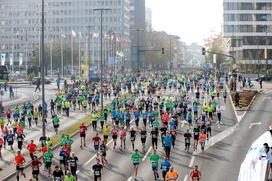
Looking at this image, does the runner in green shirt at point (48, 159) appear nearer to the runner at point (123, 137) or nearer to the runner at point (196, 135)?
the runner at point (123, 137)

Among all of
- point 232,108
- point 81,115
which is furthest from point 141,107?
point 232,108

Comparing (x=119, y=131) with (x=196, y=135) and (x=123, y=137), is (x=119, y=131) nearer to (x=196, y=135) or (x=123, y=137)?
(x=123, y=137)

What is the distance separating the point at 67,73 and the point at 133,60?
51.4m

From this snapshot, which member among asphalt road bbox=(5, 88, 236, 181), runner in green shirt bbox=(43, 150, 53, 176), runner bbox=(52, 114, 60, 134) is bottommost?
asphalt road bbox=(5, 88, 236, 181)

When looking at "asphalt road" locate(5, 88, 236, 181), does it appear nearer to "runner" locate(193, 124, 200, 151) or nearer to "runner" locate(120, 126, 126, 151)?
"runner" locate(120, 126, 126, 151)

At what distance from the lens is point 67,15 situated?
573ft

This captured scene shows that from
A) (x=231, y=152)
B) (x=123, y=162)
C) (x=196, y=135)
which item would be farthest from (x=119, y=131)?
(x=231, y=152)

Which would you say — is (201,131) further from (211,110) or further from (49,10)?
(49,10)

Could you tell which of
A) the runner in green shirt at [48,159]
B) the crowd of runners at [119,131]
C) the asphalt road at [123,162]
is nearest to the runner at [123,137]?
the crowd of runners at [119,131]

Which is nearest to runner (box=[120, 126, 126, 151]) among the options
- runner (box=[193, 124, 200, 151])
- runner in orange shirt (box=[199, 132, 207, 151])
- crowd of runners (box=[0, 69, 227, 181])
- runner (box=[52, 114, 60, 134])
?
crowd of runners (box=[0, 69, 227, 181])

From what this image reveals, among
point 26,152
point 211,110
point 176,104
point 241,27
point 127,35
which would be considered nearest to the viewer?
point 26,152

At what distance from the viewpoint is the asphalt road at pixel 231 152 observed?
25.5 metres

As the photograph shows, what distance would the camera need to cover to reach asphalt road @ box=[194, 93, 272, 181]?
83.7 feet

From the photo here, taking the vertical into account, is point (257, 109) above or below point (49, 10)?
below
